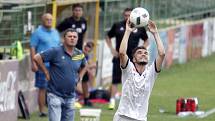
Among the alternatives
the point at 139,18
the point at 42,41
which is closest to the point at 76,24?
the point at 42,41

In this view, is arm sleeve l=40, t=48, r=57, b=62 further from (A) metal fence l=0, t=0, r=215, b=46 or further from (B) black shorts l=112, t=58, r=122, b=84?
(B) black shorts l=112, t=58, r=122, b=84

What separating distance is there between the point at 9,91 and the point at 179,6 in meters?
15.7

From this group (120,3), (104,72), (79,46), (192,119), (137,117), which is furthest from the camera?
(120,3)

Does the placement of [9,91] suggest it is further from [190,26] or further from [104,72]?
[190,26]

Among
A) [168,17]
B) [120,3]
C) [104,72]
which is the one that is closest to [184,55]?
[168,17]

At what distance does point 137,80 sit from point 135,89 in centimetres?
12

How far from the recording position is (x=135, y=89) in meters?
11.8

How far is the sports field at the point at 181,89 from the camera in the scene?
736 inches

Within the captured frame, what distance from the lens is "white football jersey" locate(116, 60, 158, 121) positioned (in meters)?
11.8

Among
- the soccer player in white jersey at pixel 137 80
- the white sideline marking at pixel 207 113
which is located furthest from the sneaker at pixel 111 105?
the soccer player in white jersey at pixel 137 80

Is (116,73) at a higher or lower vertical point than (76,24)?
lower

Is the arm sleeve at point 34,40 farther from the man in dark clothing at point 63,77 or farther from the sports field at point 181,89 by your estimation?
the man in dark clothing at point 63,77

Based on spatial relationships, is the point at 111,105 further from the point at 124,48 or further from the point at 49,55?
the point at 124,48

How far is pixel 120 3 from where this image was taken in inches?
1043
